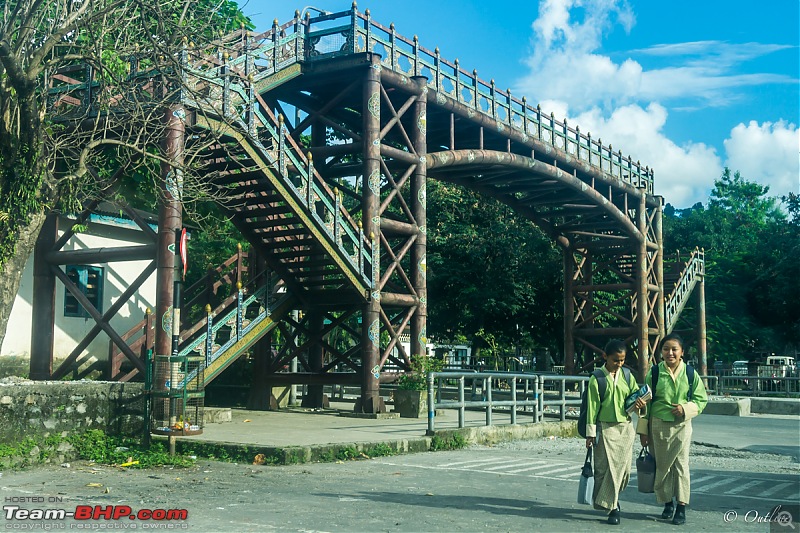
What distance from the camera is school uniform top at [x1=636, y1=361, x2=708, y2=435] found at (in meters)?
8.16

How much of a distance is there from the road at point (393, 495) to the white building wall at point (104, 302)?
351 inches

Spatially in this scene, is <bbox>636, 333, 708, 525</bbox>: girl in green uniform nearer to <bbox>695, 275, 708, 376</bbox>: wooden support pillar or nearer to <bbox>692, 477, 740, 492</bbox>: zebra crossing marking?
<bbox>692, 477, 740, 492</bbox>: zebra crossing marking

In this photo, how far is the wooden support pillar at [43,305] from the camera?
720 inches

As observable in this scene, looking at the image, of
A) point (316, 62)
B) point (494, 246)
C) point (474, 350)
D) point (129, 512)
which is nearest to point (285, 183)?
point (316, 62)

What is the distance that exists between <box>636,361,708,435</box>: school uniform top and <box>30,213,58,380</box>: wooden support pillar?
1398 centimetres

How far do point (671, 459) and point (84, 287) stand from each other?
16.3 m

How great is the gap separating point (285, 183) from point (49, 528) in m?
10.6

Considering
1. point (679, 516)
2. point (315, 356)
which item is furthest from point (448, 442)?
point (315, 356)

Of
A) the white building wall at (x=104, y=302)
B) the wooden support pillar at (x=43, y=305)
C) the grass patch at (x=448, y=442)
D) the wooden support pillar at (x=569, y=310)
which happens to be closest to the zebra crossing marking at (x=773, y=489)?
the grass patch at (x=448, y=442)

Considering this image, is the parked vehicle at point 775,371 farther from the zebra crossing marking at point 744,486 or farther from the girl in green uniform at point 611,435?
the girl in green uniform at point 611,435

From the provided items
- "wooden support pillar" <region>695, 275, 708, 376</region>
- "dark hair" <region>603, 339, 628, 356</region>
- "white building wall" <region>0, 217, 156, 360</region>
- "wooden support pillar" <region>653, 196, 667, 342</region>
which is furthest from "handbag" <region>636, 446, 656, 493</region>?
"wooden support pillar" <region>695, 275, 708, 376</region>

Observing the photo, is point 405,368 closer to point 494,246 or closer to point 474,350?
A: point 494,246

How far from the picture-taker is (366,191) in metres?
19.4

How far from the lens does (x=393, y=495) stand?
913cm
